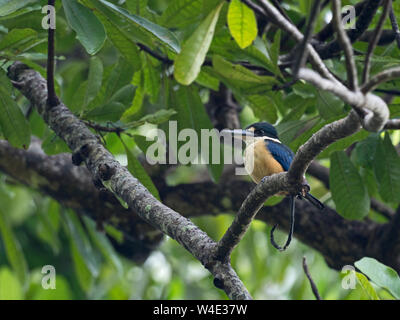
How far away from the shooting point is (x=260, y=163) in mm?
3125

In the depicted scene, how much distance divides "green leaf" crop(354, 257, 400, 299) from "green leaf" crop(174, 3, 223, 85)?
1.07 m

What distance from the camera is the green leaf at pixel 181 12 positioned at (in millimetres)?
3047

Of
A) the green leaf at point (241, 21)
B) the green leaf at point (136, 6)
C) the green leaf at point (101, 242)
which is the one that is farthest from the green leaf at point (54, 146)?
the green leaf at point (101, 242)

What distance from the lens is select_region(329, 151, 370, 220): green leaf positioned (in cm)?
330

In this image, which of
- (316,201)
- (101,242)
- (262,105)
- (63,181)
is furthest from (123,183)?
(101,242)

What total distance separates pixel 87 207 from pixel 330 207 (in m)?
1.73

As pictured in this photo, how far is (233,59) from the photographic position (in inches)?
127

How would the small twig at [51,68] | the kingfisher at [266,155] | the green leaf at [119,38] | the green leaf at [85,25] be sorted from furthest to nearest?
the kingfisher at [266,155] → the green leaf at [119,38] → the small twig at [51,68] → the green leaf at [85,25]

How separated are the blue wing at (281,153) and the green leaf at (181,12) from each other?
82cm

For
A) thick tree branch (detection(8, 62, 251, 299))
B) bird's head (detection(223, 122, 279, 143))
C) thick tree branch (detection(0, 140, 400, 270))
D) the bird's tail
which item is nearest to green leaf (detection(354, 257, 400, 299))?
the bird's tail

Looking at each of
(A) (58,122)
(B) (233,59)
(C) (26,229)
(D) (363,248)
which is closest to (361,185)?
(D) (363,248)

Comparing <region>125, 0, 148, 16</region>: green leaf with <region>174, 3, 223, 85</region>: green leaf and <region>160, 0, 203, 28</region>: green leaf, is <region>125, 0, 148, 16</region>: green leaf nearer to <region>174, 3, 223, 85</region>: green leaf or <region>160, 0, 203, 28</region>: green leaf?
<region>160, 0, 203, 28</region>: green leaf

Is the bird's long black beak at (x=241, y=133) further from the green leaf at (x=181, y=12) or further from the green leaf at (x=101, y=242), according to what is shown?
the green leaf at (x=101, y=242)
